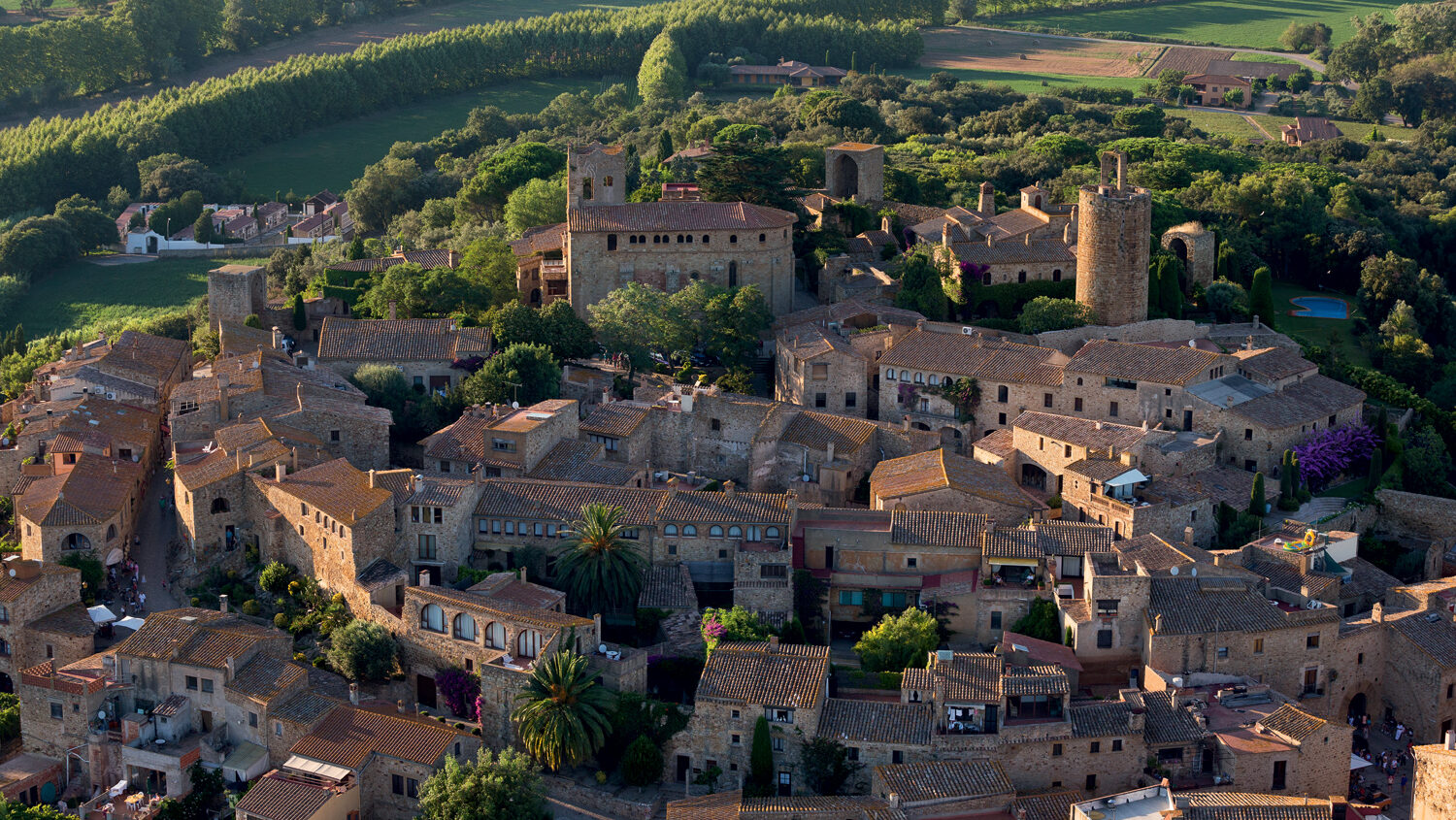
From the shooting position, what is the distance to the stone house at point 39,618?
45500 millimetres

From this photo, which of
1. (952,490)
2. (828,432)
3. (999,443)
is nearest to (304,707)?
(828,432)

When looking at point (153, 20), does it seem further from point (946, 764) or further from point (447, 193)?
point (946, 764)

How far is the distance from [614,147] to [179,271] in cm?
2863

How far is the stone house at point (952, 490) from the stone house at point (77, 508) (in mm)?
20246

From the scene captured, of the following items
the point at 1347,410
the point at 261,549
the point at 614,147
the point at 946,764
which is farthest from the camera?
the point at 614,147

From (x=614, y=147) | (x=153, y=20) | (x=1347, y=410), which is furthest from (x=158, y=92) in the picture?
(x=1347, y=410)

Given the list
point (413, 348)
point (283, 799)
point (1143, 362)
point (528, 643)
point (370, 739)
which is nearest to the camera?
point (283, 799)

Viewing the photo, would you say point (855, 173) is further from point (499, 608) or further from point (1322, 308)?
point (499, 608)

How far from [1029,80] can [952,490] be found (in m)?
79.1

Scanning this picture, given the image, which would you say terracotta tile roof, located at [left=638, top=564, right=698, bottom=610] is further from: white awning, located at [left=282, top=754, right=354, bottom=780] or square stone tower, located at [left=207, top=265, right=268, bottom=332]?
square stone tower, located at [left=207, top=265, right=268, bottom=332]

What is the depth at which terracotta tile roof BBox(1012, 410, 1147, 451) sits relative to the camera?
5003cm

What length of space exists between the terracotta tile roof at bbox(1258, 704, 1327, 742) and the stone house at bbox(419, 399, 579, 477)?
66.6 feet

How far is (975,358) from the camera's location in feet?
179

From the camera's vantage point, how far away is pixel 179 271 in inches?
3462
